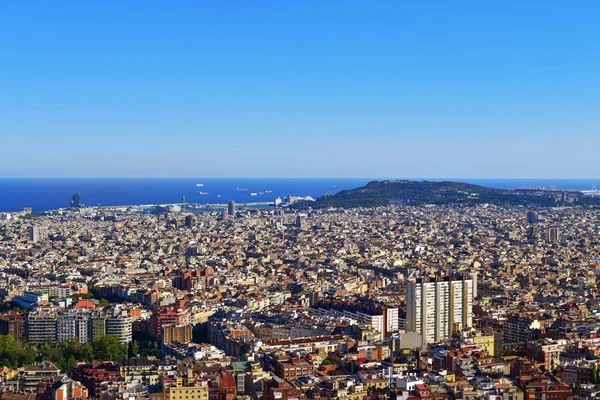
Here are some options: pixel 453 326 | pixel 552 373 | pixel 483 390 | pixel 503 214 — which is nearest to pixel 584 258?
pixel 453 326

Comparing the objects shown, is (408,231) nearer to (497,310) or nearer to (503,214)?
(503,214)

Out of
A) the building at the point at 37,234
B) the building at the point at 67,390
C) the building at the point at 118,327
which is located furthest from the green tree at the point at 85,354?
the building at the point at 37,234

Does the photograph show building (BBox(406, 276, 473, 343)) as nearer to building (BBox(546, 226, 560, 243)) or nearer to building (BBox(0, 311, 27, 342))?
building (BBox(0, 311, 27, 342))

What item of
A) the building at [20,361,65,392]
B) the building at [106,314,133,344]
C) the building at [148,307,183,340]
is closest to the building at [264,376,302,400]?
the building at [20,361,65,392]

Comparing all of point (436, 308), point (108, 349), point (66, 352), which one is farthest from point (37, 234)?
point (436, 308)

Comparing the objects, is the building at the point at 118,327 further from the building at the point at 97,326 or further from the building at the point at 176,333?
the building at the point at 176,333
